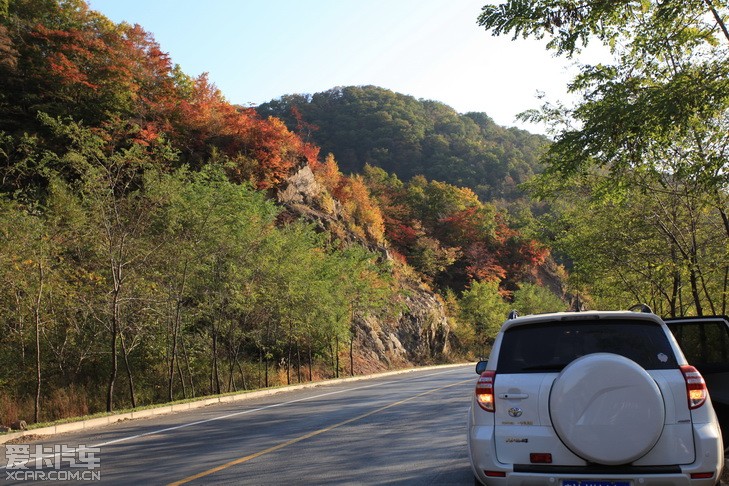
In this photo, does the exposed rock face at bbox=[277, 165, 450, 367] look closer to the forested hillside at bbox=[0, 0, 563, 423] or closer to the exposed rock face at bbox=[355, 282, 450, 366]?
the exposed rock face at bbox=[355, 282, 450, 366]

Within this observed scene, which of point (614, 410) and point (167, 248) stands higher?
point (167, 248)

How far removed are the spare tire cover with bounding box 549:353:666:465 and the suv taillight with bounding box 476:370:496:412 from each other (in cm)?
74

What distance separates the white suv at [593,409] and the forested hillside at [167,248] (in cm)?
1519

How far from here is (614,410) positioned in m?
4.75

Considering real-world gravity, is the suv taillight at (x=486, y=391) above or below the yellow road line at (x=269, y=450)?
above

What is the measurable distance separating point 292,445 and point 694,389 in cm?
685

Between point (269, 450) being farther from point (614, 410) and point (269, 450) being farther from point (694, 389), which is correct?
point (694, 389)

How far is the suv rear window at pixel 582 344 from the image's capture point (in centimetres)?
530

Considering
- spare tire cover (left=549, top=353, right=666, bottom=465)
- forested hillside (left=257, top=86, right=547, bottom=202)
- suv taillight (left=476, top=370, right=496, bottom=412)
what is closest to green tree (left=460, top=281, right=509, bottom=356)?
forested hillside (left=257, top=86, right=547, bottom=202)

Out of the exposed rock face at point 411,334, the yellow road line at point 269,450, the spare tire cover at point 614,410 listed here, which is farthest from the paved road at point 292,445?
the exposed rock face at point 411,334

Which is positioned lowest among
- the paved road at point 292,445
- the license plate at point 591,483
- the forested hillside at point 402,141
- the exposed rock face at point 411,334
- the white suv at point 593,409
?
the exposed rock face at point 411,334

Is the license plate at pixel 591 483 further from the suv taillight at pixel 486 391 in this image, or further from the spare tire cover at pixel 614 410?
the suv taillight at pixel 486 391

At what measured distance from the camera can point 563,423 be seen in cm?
491

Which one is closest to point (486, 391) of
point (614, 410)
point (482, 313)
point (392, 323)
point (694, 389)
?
point (614, 410)
